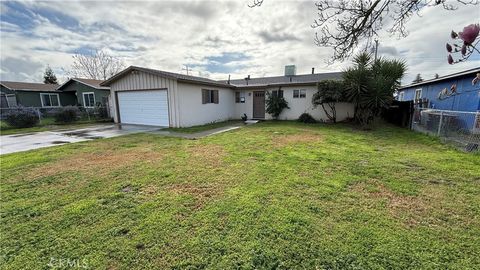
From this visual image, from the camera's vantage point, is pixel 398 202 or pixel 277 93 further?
pixel 277 93

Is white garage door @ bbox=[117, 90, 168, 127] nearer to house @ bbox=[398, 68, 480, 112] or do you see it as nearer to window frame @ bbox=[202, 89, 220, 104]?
window frame @ bbox=[202, 89, 220, 104]

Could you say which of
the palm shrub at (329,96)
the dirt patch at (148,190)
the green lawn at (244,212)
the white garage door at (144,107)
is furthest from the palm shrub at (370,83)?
the dirt patch at (148,190)

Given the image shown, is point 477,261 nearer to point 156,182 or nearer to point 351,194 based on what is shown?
point 351,194

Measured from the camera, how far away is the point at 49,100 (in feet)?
68.7

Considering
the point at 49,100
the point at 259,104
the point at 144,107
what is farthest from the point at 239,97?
the point at 49,100

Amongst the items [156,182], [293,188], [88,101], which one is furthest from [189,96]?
[88,101]

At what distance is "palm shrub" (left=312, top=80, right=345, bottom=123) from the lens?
11.7 m

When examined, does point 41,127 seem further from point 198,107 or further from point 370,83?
point 370,83

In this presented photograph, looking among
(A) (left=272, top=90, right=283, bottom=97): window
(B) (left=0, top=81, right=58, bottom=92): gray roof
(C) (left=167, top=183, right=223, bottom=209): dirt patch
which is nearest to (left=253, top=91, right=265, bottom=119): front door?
(A) (left=272, top=90, right=283, bottom=97): window

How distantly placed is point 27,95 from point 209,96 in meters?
18.9

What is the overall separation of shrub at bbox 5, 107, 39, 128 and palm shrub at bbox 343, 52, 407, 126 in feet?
58.4

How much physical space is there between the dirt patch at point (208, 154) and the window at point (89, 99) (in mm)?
17702

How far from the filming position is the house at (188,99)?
446 inches

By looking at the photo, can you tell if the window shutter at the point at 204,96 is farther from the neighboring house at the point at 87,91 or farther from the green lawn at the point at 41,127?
the neighboring house at the point at 87,91
